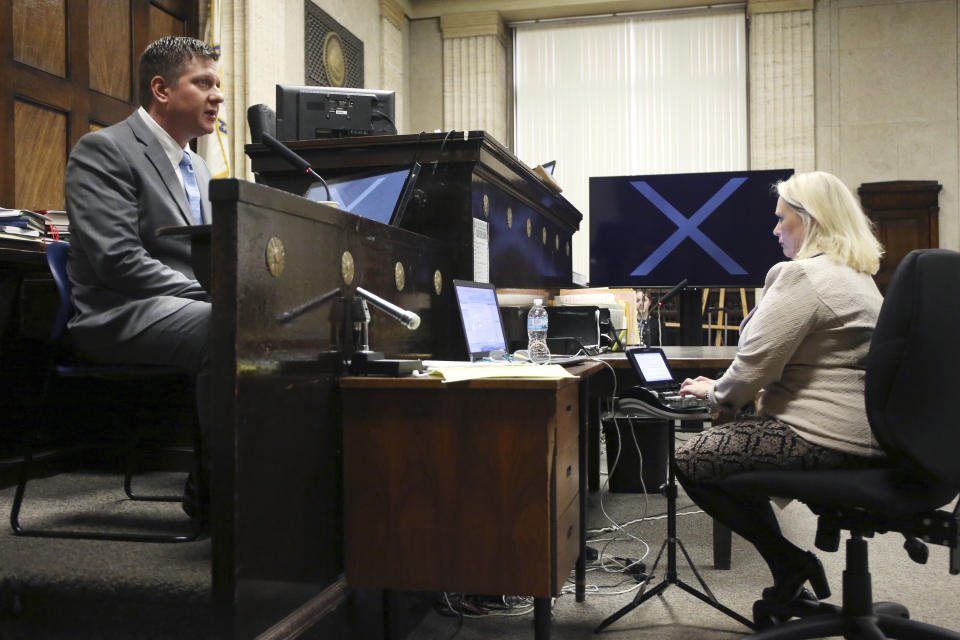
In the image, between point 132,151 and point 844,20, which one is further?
point 844,20

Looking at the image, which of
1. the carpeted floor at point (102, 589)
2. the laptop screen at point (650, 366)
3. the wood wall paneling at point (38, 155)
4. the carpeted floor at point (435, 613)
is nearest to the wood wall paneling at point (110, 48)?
the wood wall paneling at point (38, 155)

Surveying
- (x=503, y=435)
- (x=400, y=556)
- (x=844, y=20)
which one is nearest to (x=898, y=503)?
(x=503, y=435)

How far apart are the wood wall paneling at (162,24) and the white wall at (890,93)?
6.42 metres

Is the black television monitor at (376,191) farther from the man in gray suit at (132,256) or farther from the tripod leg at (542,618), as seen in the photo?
the tripod leg at (542,618)

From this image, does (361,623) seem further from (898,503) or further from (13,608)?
(898,503)

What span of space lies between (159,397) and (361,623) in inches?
66.4

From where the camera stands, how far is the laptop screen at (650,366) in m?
2.64

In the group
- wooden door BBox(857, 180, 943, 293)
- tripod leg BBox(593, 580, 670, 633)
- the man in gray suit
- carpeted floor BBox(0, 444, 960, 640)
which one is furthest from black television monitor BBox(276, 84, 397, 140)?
wooden door BBox(857, 180, 943, 293)

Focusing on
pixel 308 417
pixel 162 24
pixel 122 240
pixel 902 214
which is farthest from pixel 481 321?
pixel 902 214

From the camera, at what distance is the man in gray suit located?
2.02 metres

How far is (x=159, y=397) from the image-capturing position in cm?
335

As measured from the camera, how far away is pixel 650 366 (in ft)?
8.96

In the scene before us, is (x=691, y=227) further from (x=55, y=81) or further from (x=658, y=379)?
(x=55, y=81)

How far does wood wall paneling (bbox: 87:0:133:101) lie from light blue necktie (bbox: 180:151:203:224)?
3.21m
